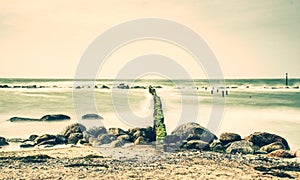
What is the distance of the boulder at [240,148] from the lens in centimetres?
1484

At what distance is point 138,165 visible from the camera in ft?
40.0

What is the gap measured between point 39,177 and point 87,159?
2954 millimetres

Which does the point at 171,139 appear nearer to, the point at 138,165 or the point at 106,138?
the point at 106,138

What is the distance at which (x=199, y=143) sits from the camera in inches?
626

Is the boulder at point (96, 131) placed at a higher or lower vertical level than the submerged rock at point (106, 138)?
higher

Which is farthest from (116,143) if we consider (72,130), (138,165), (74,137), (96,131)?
(138,165)

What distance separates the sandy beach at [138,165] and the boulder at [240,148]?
683mm

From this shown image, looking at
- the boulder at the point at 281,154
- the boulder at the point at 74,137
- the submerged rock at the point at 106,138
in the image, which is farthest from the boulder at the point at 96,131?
the boulder at the point at 281,154

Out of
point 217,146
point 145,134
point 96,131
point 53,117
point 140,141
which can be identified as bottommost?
point 217,146

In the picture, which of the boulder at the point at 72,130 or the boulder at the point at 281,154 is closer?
the boulder at the point at 281,154

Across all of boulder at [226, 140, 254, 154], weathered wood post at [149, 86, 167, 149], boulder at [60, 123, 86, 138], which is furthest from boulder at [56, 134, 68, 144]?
boulder at [226, 140, 254, 154]

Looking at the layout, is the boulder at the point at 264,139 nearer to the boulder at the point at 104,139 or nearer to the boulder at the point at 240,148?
the boulder at the point at 240,148

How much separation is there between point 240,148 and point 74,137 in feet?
28.5

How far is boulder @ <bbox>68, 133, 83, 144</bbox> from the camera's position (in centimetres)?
1784
